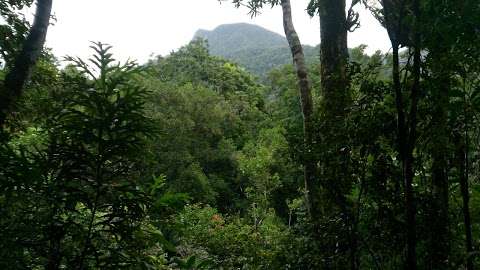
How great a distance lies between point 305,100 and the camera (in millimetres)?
5941

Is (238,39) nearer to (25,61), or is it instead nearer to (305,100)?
(305,100)

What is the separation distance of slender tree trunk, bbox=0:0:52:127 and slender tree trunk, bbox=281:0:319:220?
254 centimetres

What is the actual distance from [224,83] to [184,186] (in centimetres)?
1433

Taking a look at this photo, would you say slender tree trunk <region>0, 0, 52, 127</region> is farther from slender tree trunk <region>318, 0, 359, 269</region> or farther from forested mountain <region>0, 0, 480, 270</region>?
slender tree trunk <region>318, 0, 359, 269</region>

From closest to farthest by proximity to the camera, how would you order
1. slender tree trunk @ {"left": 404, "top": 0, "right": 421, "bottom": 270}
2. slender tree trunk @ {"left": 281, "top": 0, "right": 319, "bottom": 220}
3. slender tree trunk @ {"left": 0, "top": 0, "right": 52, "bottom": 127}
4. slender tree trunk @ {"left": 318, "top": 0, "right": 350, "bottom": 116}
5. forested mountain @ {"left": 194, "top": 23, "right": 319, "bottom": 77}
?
1. slender tree trunk @ {"left": 404, "top": 0, "right": 421, "bottom": 270}
2. slender tree trunk @ {"left": 281, "top": 0, "right": 319, "bottom": 220}
3. slender tree trunk @ {"left": 0, "top": 0, "right": 52, "bottom": 127}
4. slender tree trunk @ {"left": 318, "top": 0, "right": 350, "bottom": 116}
5. forested mountain @ {"left": 194, "top": 23, "right": 319, "bottom": 77}

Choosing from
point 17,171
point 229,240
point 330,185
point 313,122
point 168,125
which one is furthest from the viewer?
point 168,125

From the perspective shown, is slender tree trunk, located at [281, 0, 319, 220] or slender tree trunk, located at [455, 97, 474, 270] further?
slender tree trunk, located at [281, 0, 319, 220]

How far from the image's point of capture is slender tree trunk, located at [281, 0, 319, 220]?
3264 mm

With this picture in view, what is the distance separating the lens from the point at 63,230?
2789 millimetres

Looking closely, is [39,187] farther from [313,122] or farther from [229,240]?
[229,240]

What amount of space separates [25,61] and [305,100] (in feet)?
11.5

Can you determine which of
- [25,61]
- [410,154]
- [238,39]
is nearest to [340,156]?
[410,154]

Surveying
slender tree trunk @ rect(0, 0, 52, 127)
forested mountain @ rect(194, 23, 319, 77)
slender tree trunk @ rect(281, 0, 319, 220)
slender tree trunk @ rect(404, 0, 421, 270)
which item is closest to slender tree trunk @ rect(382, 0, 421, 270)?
slender tree trunk @ rect(404, 0, 421, 270)

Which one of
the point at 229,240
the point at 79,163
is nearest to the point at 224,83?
the point at 229,240
